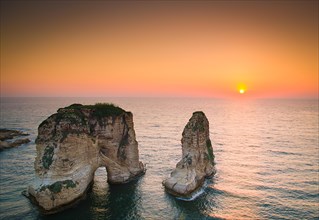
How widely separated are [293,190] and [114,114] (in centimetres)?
3020

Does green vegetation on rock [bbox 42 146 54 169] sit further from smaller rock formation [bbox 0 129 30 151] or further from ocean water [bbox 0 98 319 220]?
smaller rock formation [bbox 0 129 30 151]

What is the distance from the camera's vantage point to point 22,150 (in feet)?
189

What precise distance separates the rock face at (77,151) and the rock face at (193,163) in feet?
26.7

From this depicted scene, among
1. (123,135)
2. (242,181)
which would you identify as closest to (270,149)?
(242,181)

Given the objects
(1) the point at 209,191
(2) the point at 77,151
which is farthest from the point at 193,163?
(2) the point at 77,151

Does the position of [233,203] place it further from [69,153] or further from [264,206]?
[69,153]

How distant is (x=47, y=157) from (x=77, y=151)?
3505 millimetres

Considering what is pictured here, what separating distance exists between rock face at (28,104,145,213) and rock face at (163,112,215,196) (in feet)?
26.7

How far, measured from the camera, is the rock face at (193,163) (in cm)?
3338

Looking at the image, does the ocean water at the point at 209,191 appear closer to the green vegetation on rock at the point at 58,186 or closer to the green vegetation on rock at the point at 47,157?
the green vegetation on rock at the point at 58,186

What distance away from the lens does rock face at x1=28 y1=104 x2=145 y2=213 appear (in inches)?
1093

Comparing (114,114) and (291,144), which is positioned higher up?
(114,114)

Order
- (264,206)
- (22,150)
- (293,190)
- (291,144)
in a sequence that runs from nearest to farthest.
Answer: (264,206), (293,190), (22,150), (291,144)

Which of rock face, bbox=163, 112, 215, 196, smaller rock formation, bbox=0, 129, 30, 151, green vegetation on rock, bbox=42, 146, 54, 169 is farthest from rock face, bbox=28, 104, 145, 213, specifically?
smaller rock formation, bbox=0, 129, 30, 151
